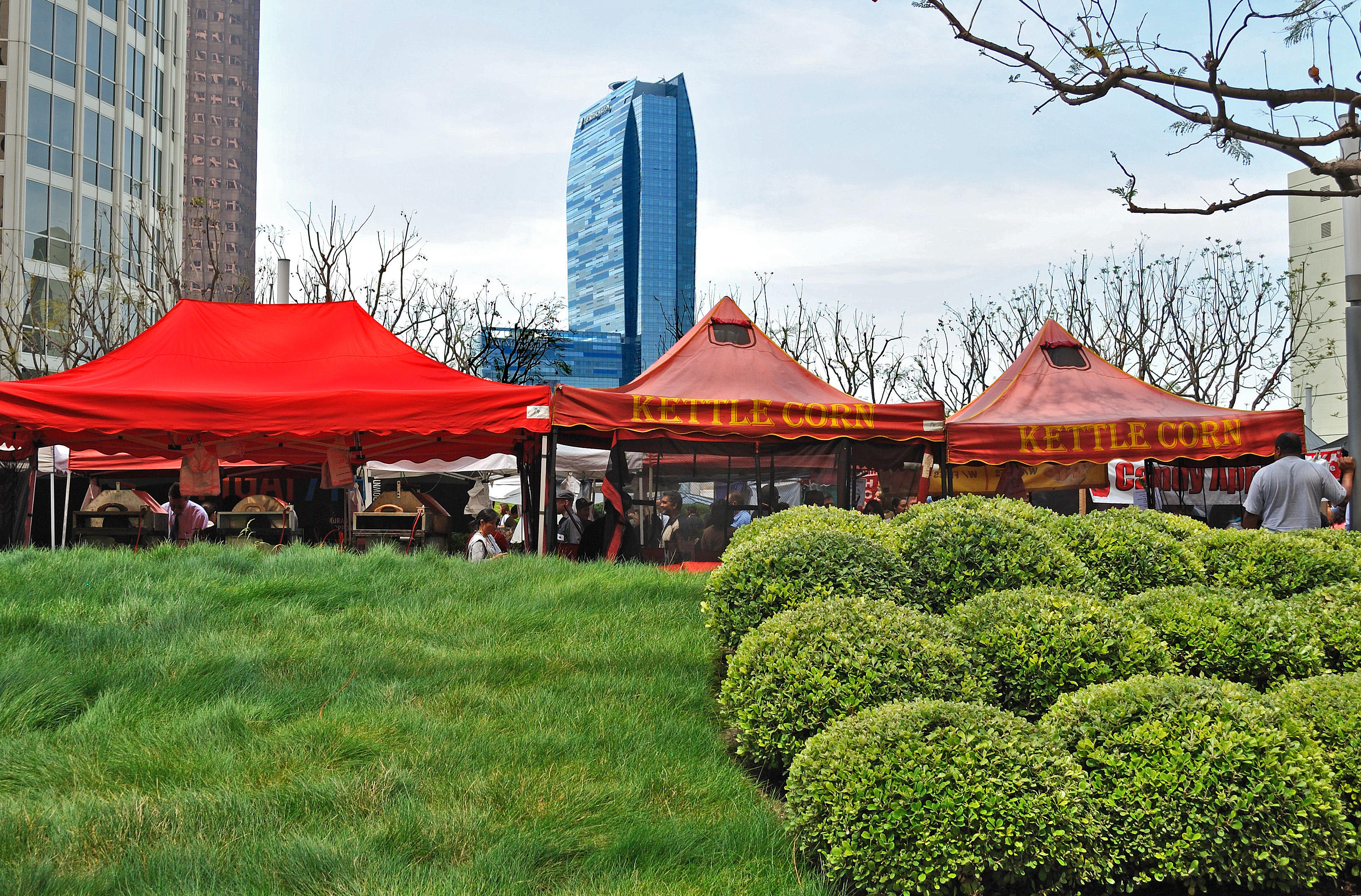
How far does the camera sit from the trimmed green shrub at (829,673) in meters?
3.82

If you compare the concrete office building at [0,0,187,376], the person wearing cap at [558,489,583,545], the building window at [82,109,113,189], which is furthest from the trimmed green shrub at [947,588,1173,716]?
the building window at [82,109,113,189]

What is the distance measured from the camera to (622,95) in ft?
411

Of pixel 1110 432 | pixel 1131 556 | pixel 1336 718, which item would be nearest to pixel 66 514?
pixel 1131 556

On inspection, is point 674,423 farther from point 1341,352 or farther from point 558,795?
point 1341,352

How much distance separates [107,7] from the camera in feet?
131

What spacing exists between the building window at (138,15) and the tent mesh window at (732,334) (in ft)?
129

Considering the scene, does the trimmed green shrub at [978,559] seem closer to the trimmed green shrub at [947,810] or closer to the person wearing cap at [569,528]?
the trimmed green shrub at [947,810]

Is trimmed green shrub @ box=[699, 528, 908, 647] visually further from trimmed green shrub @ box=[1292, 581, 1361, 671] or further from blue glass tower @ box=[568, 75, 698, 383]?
blue glass tower @ box=[568, 75, 698, 383]

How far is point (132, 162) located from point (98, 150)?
2.26 meters

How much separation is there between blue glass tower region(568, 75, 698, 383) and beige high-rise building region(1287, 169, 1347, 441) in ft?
245

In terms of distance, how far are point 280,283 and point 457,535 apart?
4.22 metres

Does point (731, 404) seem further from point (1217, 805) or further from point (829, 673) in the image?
point (1217, 805)

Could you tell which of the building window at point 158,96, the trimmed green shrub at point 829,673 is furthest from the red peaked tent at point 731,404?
the building window at point 158,96

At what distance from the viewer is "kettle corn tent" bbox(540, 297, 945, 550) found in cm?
1025
